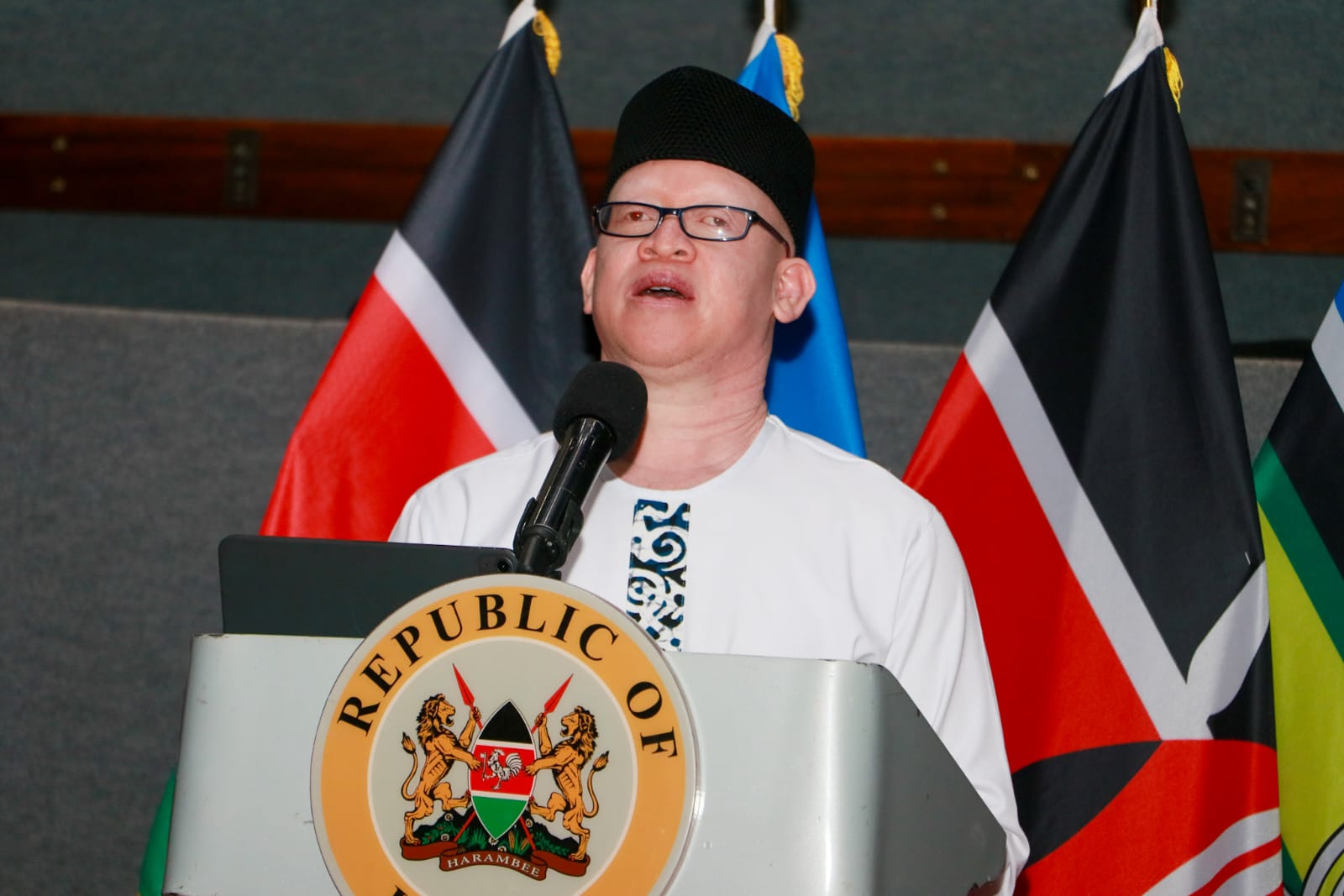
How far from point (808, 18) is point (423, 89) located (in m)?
0.71

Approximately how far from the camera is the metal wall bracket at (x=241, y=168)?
7.95 feet

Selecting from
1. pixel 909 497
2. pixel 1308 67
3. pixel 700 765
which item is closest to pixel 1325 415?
pixel 909 497

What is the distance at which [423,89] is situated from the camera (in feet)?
8.05

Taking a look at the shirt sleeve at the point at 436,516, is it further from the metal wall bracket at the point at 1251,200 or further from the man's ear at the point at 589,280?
the metal wall bracket at the point at 1251,200

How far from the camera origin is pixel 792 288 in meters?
1.46

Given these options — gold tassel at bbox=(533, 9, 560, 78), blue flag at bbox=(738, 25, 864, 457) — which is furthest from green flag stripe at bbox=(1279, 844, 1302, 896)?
gold tassel at bbox=(533, 9, 560, 78)

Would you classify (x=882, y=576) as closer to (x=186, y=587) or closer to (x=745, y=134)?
(x=745, y=134)

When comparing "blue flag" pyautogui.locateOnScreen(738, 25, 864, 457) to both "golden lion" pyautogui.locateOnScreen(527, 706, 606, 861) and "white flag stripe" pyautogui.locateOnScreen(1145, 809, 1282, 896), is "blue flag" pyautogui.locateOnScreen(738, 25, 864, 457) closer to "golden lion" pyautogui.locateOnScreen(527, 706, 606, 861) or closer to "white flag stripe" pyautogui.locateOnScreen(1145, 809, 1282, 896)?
"white flag stripe" pyautogui.locateOnScreen(1145, 809, 1282, 896)

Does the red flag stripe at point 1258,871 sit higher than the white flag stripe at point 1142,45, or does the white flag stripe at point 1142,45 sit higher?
the white flag stripe at point 1142,45

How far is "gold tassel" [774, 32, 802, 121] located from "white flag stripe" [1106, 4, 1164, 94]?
0.40 metres

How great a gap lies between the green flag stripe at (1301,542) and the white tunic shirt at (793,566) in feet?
1.82

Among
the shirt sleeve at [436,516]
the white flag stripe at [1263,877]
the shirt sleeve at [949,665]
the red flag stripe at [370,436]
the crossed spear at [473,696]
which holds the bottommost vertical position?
the white flag stripe at [1263,877]

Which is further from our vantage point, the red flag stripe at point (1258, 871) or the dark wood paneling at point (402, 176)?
the dark wood paneling at point (402, 176)

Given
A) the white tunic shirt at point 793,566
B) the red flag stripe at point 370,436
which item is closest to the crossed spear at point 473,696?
the white tunic shirt at point 793,566
